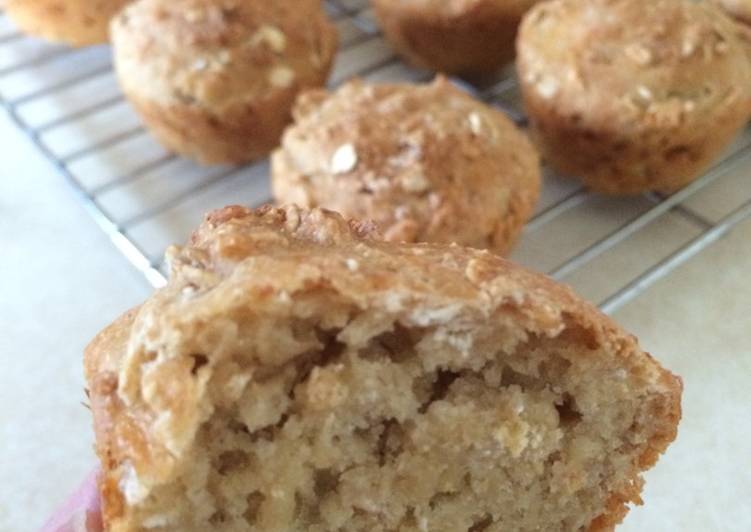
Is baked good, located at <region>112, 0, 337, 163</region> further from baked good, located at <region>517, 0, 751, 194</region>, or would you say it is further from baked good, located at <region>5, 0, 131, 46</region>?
baked good, located at <region>517, 0, 751, 194</region>

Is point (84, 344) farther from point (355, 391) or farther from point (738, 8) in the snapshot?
point (738, 8)

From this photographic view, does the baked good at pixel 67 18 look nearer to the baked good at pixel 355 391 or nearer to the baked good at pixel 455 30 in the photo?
the baked good at pixel 455 30

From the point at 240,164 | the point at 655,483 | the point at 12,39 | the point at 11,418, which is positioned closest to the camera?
the point at 655,483

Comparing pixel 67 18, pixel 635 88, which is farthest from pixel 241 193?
pixel 635 88

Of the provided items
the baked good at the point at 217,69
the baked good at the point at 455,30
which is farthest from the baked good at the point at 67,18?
the baked good at the point at 455,30

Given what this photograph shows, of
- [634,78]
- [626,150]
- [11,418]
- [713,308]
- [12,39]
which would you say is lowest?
[713,308]

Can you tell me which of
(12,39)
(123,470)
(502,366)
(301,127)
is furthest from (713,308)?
(12,39)

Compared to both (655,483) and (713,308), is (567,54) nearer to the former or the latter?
(713,308)

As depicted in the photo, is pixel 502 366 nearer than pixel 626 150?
Yes
